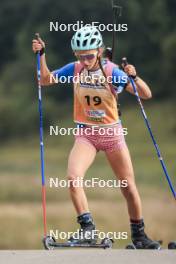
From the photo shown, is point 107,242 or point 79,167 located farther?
point 79,167

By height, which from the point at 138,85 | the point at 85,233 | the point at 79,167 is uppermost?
the point at 138,85

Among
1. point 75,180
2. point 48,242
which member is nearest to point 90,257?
point 48,242

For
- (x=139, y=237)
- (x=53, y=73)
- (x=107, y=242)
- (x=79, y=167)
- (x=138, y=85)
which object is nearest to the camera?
(x=107, y=242)

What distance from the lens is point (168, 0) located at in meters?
64.2

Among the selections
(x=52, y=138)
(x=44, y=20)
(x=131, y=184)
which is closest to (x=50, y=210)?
(x=131, y=184)

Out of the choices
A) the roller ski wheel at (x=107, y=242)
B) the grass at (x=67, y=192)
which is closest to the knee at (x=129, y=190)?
the roller ski wheel at (x=107, y=242)

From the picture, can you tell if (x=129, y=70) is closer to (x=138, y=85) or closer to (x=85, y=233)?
(x=138, y=85)

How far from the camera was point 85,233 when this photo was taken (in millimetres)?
11094

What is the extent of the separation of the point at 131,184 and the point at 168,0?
53.3 m

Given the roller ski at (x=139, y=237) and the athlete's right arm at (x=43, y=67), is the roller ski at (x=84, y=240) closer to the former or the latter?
the roller ski at (x=139, y=237)

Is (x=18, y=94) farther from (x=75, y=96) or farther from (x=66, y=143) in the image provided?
(x=75, y=96)

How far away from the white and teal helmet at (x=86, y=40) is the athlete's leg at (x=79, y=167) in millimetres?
843

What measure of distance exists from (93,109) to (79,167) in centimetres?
53

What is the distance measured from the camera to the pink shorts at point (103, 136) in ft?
37.0
